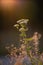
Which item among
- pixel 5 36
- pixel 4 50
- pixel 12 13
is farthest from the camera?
pixel 12 13

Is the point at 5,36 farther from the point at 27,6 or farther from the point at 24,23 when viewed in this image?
the point at 24,23

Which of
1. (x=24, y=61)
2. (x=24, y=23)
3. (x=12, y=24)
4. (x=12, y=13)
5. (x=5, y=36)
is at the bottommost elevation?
(x=24, y=61)

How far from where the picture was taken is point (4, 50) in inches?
54.9

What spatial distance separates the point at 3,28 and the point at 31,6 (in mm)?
310

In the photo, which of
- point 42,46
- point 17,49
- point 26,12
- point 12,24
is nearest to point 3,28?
point 12,24

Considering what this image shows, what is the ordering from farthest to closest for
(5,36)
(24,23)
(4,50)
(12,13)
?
(12,13), (5,36), (4,50), (24,23)

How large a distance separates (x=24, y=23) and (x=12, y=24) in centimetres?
53

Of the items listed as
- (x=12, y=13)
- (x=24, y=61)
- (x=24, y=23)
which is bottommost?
(x=24, y=61)

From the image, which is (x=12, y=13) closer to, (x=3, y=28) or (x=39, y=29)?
(x=3, y=28)

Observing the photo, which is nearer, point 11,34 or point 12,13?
point 11,34

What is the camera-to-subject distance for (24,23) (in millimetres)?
1076

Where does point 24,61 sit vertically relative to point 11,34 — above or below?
below

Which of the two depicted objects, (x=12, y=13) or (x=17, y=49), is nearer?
(x=17, y=49)

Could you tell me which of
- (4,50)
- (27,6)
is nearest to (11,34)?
(4,50)
